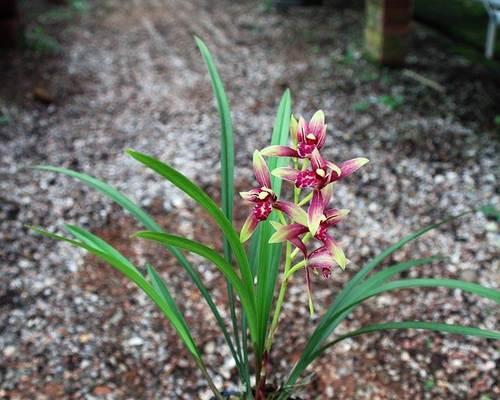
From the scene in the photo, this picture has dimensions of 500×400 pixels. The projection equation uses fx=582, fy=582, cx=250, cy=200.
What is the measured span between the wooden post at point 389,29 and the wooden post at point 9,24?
7.79 feet

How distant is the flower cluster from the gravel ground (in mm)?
592

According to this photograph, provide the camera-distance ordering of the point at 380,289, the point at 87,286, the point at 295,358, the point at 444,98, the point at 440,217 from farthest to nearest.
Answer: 1. the point at 444,98
2. the point at 440,217
3. the point at 87,286
4. the point at 295,358
5. the point at 380,289

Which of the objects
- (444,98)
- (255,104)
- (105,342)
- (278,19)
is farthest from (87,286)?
(278,19)

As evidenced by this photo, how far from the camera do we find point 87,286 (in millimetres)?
2104

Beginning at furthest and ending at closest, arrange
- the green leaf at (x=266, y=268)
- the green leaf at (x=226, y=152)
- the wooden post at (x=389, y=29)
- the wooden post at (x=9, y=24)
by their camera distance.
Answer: the wooden post at (x=9, y=24)
the wooden post at (x=389, y=29)
the green leaf at (x=226, y=152)
the green leaf at (x=266, y=268)

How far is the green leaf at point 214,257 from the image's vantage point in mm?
936

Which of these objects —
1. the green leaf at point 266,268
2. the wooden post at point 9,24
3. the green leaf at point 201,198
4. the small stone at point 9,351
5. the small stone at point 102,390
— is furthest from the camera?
the wooden post at point 9,24

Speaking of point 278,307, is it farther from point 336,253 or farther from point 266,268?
point 336,253

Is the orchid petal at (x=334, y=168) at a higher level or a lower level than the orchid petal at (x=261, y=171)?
higher

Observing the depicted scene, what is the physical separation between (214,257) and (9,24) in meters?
3.64

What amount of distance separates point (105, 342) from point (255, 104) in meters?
1.93

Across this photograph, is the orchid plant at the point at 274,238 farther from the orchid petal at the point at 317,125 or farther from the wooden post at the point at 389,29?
the wooden post at the point at 389,29

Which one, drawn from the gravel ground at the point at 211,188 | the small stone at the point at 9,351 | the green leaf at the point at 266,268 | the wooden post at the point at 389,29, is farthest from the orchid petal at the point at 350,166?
the wooden post at the point at 389,29

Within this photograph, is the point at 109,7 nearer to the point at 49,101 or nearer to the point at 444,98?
the point at 49,101
